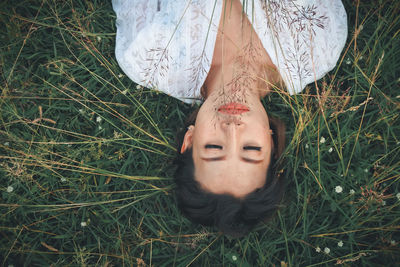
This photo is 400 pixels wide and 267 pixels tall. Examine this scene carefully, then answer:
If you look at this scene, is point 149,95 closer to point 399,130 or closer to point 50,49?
point 50,49

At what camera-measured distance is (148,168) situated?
3.06 m

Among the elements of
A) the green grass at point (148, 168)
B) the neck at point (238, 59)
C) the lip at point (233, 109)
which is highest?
the neck at point (238, 59)

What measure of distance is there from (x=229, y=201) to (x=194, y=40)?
1.36 m

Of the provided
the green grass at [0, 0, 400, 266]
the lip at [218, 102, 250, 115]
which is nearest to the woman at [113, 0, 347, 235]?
the lip at [218, 102, 250, 115]

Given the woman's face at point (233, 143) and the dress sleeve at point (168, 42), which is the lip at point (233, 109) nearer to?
the woman's face at point (233, 143)

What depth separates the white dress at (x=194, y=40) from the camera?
2494 mm

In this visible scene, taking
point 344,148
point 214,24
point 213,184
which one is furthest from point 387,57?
point 213,184

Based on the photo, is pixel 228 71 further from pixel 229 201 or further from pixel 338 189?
pixel 338 189

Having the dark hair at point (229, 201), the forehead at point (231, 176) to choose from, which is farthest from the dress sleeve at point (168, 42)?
the forehead at point (231, 176)

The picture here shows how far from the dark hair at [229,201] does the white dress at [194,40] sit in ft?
2.07

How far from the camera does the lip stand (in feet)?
7.04

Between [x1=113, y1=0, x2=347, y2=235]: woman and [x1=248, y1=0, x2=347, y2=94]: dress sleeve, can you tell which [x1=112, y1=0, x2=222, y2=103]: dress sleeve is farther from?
[x1=248, y1=0, x2=347, y2=94]: dress sleeve

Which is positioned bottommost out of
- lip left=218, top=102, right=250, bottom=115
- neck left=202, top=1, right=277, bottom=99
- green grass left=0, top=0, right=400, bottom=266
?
green grass left=0, top=0, right=400, bottom=266

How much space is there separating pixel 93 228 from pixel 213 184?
4.62ft
